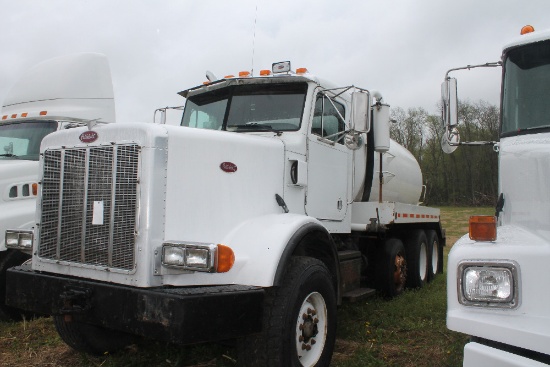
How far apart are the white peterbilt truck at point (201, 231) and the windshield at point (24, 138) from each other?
2474 millimetres

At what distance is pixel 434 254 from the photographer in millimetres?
9586

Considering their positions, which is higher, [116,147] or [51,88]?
[51,88]

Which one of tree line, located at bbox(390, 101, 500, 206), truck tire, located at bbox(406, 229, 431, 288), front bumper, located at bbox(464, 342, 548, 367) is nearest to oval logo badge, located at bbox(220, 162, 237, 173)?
front bumper, located at bbox(464, 342, 548, 367)

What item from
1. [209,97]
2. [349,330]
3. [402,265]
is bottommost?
[349,330]

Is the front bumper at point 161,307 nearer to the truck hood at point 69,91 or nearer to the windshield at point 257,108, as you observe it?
the windshield at point 257,108

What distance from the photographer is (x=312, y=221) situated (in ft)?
14.0

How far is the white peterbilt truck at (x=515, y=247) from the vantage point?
2412 mm

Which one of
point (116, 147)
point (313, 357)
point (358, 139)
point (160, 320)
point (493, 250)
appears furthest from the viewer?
point (358, 139)

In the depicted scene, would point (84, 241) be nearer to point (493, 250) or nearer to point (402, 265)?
point (493, 250)

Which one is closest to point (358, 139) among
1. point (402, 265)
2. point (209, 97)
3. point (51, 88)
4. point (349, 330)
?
point (209, 97)

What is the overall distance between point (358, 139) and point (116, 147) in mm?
2378

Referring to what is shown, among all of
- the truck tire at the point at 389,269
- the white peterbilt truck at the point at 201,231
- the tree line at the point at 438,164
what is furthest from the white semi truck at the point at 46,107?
the tree line at the point at 438,164

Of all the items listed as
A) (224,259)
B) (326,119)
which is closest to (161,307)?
(224,259)

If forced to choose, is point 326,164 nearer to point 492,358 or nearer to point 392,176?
point 392,176
